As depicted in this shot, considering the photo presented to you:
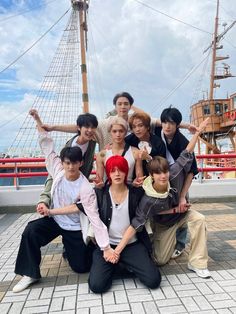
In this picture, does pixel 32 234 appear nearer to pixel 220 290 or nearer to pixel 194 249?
pixel 194 249

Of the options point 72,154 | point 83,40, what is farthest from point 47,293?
point 83,40

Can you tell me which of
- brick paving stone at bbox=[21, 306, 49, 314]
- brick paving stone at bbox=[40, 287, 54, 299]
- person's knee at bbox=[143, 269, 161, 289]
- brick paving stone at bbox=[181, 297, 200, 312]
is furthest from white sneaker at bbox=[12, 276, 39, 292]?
brick paving stone at bbox=[181, 297, 200, 312]

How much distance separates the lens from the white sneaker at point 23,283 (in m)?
2.87

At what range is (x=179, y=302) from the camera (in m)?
2.57

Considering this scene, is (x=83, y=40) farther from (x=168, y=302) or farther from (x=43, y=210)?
(x=168, y=302)

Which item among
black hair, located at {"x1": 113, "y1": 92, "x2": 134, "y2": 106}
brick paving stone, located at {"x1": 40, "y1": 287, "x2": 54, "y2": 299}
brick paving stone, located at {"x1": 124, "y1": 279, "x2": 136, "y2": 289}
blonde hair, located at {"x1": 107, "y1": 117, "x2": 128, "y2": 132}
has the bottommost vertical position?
brick paving stone, located at {"x1": 40, "y1": 287, "x2": 54, "y2": 299}

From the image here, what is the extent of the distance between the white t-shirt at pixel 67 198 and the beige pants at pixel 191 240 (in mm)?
935

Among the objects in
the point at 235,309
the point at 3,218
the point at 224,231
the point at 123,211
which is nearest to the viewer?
the point at 235,309

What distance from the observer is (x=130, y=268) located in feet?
9.79

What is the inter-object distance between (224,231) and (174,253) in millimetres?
1483

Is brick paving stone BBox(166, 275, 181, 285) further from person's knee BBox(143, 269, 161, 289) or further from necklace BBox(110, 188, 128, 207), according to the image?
necklace BBox(110, 188, 128, 207)

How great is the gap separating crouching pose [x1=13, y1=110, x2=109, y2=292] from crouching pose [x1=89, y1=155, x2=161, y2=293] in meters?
0.13

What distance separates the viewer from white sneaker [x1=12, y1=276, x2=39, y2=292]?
287cm

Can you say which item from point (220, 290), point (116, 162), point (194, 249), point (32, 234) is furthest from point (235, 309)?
point (32, 234)
